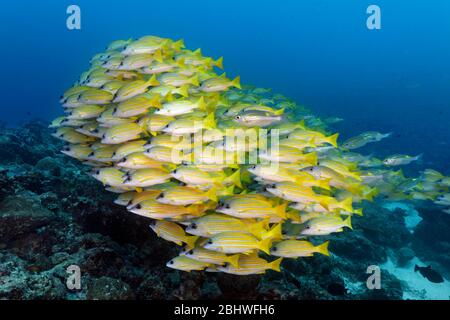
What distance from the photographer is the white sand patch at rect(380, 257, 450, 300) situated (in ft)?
31.3

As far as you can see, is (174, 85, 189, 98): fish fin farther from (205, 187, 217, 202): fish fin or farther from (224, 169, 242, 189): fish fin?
(205, 187, 217, 202): fish fin

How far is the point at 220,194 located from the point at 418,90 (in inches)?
1843

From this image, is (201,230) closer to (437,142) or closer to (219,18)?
(437,142)

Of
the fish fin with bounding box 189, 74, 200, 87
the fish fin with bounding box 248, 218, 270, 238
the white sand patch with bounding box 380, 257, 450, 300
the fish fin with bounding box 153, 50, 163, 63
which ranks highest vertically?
the fish fin with bounding box 153, 50, 163, 63

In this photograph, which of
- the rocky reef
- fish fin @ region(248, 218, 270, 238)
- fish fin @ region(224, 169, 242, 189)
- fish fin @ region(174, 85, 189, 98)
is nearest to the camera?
fish fin @ region(248, 218, 270, 238)

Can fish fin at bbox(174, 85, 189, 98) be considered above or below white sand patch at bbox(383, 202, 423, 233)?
above

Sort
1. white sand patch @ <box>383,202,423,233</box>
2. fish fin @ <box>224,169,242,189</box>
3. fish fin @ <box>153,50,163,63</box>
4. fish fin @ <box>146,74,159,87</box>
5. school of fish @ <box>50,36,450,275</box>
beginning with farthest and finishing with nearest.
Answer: white sand patch @ <box>383,202,423,233</box>, fish fin @ <box>153,50,163,63</box>, fish fin @ <box>146,74,159,87</box>, fish fin @ <box>224,169,242,189</box>, school of fish @ <box>50,36,450,275</box>

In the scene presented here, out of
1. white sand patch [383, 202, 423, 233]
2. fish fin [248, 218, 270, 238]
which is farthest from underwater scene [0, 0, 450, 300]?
white sand patch [383, 202, 423, 233]

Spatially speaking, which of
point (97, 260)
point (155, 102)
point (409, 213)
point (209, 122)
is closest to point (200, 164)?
point (209, 122)

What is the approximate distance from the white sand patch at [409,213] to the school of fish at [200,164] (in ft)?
31.4

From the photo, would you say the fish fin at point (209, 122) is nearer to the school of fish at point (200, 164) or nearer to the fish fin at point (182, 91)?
the school of fish at point (200, 164)

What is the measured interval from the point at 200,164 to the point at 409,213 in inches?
566

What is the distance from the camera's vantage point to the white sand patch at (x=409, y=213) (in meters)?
14.5

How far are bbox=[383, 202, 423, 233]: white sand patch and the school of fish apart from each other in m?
9.57
